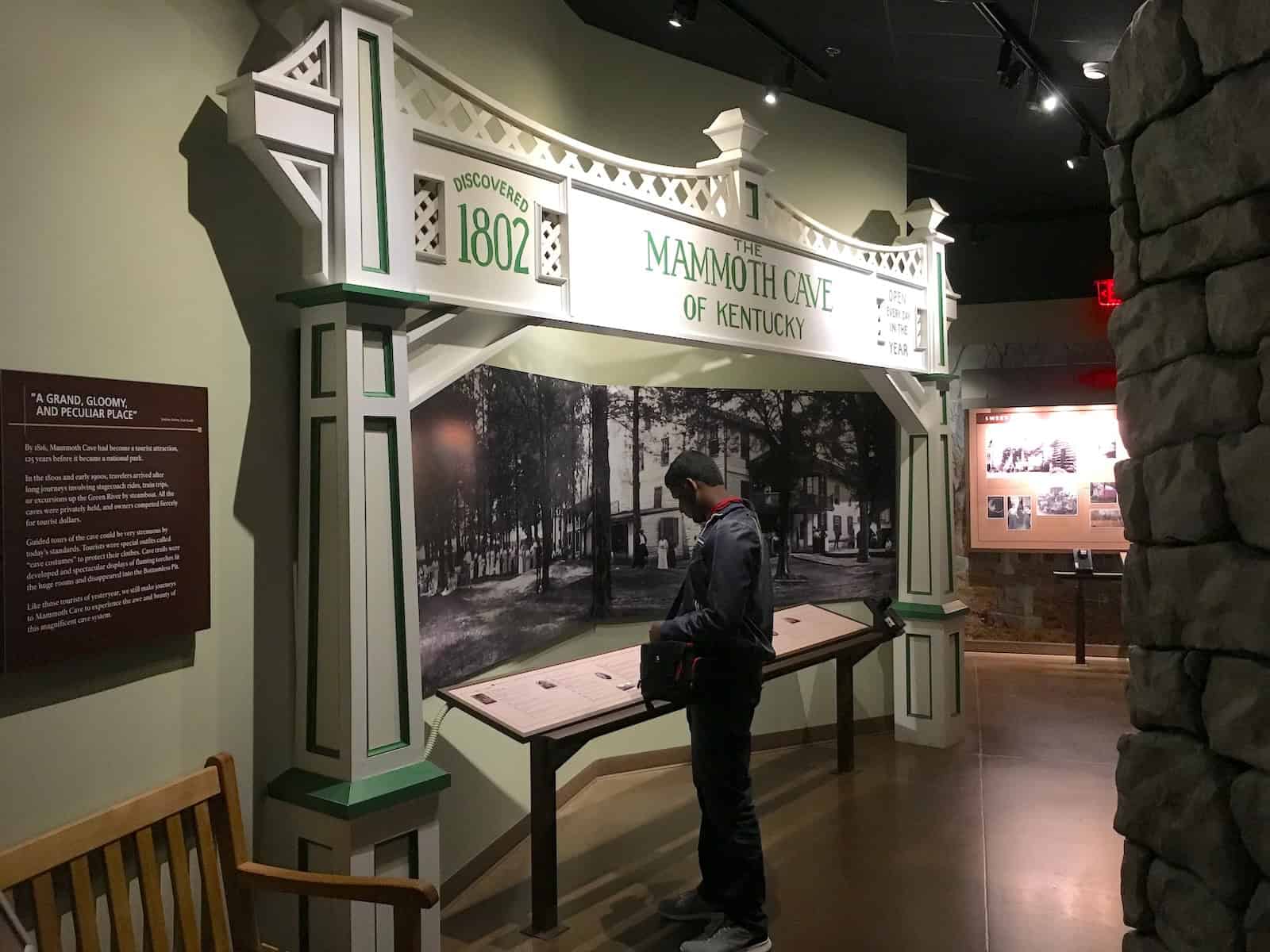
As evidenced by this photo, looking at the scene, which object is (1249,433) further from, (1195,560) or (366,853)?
(366,853)

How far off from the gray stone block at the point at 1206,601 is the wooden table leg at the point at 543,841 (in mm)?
2082

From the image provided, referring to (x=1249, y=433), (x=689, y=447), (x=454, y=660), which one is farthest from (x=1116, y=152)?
(x=689, y=447)

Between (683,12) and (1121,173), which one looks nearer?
(1121,173)

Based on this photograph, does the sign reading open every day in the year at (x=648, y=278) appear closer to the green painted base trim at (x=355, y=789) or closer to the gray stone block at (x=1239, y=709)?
the green painted base trim at (x=355, y=789)

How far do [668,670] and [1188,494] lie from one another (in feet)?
5.89

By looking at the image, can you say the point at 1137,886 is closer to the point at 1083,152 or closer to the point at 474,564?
the point at 474,564

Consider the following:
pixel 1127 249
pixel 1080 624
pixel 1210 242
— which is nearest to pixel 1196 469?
pixel 1210 242

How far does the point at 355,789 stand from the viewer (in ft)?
8.71

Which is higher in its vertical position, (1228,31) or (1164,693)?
(1228,31)

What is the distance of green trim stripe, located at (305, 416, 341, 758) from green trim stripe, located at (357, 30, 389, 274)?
517 millimetres

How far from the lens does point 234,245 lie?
Result: 2701 mm

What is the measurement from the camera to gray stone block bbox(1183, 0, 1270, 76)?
1.62 meters

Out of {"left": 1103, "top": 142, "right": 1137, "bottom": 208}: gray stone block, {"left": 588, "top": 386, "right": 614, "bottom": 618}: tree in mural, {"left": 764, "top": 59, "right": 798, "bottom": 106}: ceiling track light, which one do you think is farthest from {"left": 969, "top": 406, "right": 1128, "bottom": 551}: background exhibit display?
{"left": 1103, "top": 142, "right": 1137, "bottom": 208}: gray stone block

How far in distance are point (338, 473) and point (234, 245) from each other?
2.32ft
